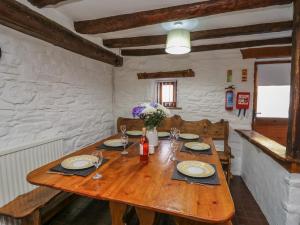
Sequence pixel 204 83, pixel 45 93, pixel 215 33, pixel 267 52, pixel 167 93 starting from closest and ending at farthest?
pixel 45 93, pixel 215 33, pixel 267 52, pixel 204 83, pixel 167 93

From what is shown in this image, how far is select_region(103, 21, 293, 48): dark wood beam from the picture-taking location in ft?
7.04

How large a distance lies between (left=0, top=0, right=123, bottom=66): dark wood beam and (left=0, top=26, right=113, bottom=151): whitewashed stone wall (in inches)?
5.1

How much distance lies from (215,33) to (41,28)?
196 cm

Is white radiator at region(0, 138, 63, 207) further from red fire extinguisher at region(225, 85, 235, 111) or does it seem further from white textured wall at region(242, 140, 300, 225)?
red fire extinguisher at region(225, 85, 235, 111)

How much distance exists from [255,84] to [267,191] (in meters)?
1.73

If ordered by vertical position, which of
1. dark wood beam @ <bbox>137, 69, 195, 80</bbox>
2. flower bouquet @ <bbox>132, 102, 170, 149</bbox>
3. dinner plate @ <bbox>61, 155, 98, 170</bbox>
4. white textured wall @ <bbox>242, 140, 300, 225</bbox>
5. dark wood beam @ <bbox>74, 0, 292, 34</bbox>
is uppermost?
dark wood beam @ <bbox>74, 0, 292, 34</bbox>

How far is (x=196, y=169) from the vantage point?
4.48 ft

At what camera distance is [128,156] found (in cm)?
169

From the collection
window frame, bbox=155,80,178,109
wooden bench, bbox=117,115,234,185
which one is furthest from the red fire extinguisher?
window frame, bbox=155,80,178,109

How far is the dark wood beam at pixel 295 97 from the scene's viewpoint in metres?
1.48

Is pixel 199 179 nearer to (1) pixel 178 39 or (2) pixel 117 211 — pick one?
(2) pixel 117 211

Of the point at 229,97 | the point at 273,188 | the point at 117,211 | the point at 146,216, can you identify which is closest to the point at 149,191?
the point at 146,216

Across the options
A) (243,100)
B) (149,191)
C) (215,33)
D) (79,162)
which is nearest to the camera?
(149,191)

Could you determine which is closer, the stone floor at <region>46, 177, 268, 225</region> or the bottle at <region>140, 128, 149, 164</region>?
the bottle at <region>140, 128, 149, 164</region>
